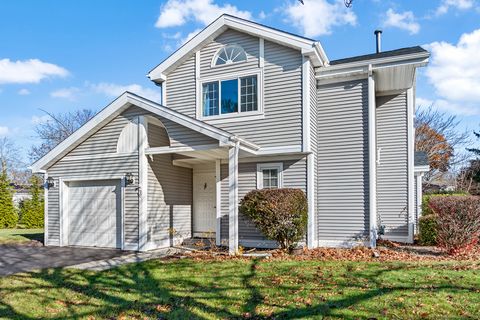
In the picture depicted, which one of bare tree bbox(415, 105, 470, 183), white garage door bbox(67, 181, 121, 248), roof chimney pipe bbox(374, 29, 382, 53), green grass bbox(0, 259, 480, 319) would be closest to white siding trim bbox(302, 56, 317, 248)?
green grass bbox(0, 259, 480, 319)

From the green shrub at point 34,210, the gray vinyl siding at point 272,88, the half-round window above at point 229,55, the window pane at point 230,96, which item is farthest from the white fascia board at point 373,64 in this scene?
the green shrub at point 34,210

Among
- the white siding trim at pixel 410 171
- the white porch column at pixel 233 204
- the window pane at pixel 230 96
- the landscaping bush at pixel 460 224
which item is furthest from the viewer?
the white siding trim at pixel 410 171

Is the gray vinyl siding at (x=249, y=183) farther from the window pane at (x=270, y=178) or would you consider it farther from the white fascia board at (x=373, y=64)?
the white fascia board at (x=373, y=64)

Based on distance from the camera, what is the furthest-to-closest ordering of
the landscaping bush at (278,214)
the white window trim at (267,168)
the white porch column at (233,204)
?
the white window trim at (267,168) < the white porch column at (233,204) < the landscaping bush at (278,214)

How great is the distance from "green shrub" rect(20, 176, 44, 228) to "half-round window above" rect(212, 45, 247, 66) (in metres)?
14.7

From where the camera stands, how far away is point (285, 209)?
8.76 m

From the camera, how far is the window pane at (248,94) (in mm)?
10750

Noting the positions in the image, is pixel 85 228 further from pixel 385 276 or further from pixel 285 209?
pixel 385 276

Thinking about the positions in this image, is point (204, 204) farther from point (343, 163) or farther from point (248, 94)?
point (343, 163)

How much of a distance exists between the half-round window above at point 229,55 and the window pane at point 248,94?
69 centimetres

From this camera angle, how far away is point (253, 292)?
5.62m

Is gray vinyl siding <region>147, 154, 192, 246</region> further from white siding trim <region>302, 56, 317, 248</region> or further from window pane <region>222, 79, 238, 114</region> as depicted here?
white siding trim <region>302, 56, 317, 248</region>

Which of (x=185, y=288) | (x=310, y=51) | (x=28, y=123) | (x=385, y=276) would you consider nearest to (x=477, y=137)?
(x=310, y=51)

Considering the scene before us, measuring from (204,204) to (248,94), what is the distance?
3.97 metres
